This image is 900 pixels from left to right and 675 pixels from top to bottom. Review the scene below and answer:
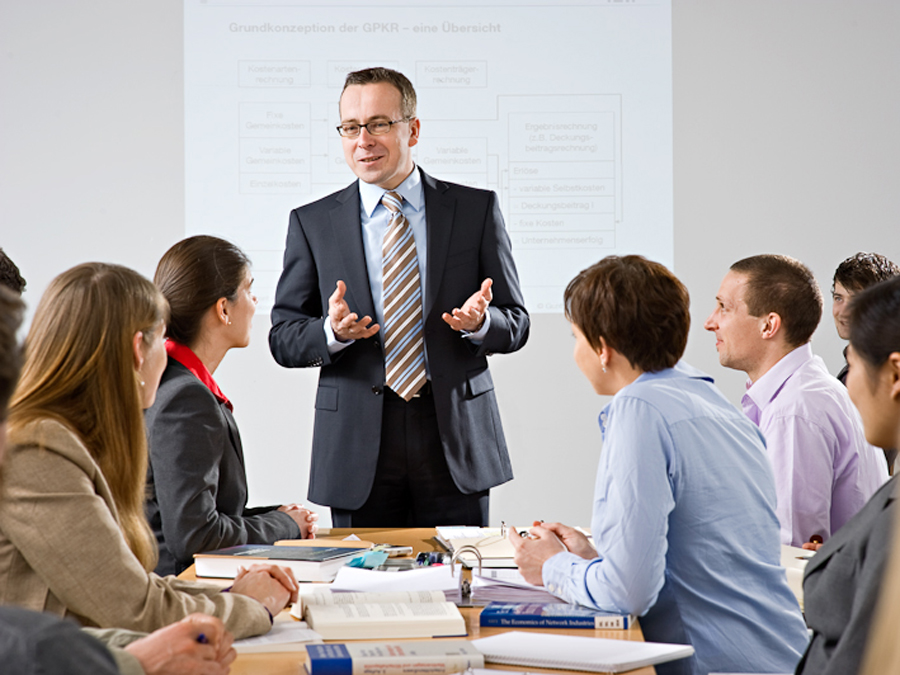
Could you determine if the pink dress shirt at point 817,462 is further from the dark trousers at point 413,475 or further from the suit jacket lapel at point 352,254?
the suit jacket lapel at point 352,254

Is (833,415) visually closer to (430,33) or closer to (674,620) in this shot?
(674,620)

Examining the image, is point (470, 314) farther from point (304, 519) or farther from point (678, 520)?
point (678, 520)

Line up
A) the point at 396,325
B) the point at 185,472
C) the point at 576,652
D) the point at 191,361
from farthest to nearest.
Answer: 1. the point at 396,325
2. the point at 191,361
3. the point at 185,472
4. the point at 576,652

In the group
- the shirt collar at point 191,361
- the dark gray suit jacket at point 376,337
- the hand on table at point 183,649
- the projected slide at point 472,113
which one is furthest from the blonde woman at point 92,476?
the projected slide at point 472,113

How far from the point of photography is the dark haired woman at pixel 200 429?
197 cm

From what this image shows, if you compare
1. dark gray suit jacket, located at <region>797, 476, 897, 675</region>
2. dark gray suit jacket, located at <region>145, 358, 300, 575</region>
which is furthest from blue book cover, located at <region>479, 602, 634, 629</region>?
dark gray suit jacket, located at <region>145, 358, 300, 575</region>

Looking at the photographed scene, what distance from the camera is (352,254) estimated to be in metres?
2.75

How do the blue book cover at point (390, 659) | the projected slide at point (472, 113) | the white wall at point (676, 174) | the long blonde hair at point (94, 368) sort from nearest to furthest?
1. the blue book cover at point (390, 659)
2. the long blonde hair at point (94, 368)
3. the projected slide at point (472, 113)
4. the white wall at point (676, 174)

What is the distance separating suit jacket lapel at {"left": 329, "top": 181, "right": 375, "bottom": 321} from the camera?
2.72m

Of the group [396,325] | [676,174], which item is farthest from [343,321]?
[676,174]

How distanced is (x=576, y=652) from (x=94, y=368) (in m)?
0.87

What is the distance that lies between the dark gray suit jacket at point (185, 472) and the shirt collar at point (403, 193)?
3.10ft

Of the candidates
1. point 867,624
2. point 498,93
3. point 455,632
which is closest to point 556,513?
point 498,93

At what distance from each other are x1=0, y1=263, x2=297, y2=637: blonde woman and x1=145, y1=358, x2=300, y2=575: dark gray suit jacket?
0.27 metres
